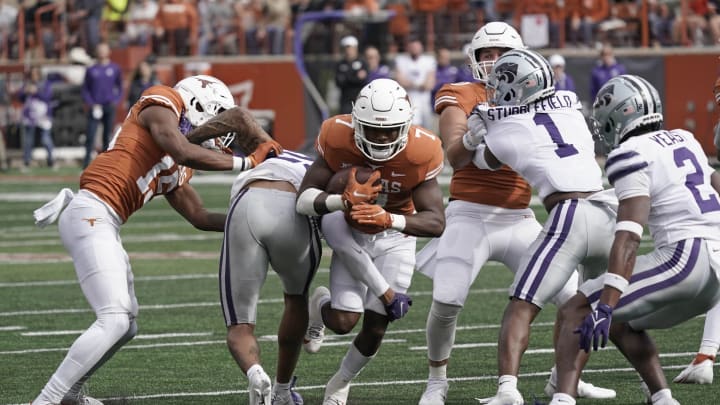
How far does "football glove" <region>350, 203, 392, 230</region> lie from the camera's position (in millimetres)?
5973

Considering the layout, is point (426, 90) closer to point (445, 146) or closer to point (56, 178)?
point (56, 178)

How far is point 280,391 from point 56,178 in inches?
591

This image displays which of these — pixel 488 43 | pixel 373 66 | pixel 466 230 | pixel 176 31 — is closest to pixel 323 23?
pixel 176 31

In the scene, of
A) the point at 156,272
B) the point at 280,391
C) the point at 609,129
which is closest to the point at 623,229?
the point at 609,129

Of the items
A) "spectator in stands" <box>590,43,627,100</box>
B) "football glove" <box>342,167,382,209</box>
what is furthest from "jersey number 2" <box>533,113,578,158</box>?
"spectator in stands" <box>590,43,627,100</box>

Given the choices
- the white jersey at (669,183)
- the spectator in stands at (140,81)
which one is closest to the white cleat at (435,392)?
the white jersey at (669,183)

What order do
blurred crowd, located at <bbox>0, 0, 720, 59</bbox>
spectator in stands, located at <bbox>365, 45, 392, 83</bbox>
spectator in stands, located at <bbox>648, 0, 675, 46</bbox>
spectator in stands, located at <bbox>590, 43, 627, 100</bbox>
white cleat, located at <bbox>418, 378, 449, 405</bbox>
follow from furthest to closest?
blurred crowd, located at <bbox>0, 0, 720, 59</bbox> → spectator in stands, located at <bbox>648, 0, 675, 46</bbox> → spectator in stands, located at <bbox>590, 43, 627, 100</bbox> → spectator in stands, located at <bbox>365, 45, 392, 83</bbox> → white cleat, located at <bbox>418, 378, 449, 405</bbox>

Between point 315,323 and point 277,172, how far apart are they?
806 millimetres

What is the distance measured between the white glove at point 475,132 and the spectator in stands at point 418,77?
15704 millimetres

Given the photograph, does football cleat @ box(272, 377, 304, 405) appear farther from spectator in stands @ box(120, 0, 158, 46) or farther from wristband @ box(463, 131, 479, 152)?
spectator in stands @ box(120, 0, 158, 46)

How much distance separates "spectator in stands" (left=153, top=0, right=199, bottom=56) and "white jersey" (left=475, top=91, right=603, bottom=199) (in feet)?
63.8

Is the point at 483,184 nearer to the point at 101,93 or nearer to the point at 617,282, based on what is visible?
the point at 617,282

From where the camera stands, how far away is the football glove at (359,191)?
5.97 m

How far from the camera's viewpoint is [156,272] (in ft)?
38.6
